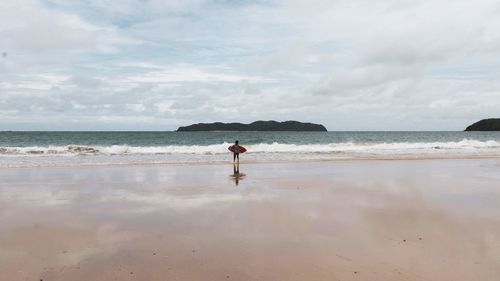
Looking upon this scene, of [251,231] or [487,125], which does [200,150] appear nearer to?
[251,231]

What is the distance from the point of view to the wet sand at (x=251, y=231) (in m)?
6.20

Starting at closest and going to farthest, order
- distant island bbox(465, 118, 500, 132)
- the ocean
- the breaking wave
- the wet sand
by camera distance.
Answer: the wet sand → the ocean → the breaking wave → distant island bbox(465, 118, 500, 132)

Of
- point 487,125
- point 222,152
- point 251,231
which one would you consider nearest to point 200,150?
point 222,152

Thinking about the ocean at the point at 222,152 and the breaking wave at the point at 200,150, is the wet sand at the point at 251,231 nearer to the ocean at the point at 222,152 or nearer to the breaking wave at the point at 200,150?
the ocean at the point at 222,152

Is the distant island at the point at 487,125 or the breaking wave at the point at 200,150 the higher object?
the distant island at the point at 487,125

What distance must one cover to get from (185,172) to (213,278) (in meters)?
14.3

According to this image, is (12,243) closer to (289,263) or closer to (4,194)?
(289,263)

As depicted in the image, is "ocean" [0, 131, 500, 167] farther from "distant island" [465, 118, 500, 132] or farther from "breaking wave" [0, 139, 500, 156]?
"distant island" [465, 118, 500, 132]

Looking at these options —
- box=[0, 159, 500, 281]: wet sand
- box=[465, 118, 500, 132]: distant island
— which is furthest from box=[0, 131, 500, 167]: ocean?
box=[465, 118, 500, 132]: distant island

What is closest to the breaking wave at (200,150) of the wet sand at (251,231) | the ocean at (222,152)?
the ocean at (222,152)

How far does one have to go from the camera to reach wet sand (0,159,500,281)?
20.3 ft

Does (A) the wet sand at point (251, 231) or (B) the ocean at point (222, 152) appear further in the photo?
(B) the ocean at point (222, 152)

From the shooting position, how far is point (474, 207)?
1074 cm

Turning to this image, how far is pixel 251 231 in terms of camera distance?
8328 millimetres
